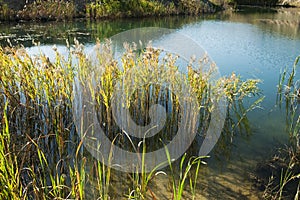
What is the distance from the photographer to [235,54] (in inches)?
261

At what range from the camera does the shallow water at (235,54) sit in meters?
2.60

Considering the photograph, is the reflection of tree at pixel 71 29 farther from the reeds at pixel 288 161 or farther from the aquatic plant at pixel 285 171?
the aquatic plant at pixel 285 171

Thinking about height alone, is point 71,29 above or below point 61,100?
above

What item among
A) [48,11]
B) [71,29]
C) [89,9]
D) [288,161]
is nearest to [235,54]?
[288,161]

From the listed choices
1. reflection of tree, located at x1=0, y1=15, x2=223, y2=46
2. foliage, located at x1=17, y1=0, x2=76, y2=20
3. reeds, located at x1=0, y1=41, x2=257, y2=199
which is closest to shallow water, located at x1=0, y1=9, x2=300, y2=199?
reflection of tree, located at x1=0, y1=15, x2=223, y2=46

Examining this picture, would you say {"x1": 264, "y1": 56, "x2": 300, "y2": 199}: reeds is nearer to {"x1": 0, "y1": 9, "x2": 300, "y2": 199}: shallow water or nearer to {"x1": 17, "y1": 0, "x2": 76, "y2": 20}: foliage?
{"x1": 0, "y1": 9, "x2": 300, "y2": 199}: shallow water

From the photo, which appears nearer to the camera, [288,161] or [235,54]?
[288,161]

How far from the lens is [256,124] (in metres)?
3.62

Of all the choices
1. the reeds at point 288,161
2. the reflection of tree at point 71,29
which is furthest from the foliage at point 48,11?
the reeds at point 288,161

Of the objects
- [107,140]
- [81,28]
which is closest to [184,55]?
[107,140]

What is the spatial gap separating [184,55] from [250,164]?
216 centimetres

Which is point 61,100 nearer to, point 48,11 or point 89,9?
point 48,11

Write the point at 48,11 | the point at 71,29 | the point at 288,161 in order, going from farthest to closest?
1. the point at 48,11
2. the point at 71,29
3. the point at 288,161

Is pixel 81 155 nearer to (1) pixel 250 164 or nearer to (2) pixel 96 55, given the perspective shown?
(2) pixel 96 55
